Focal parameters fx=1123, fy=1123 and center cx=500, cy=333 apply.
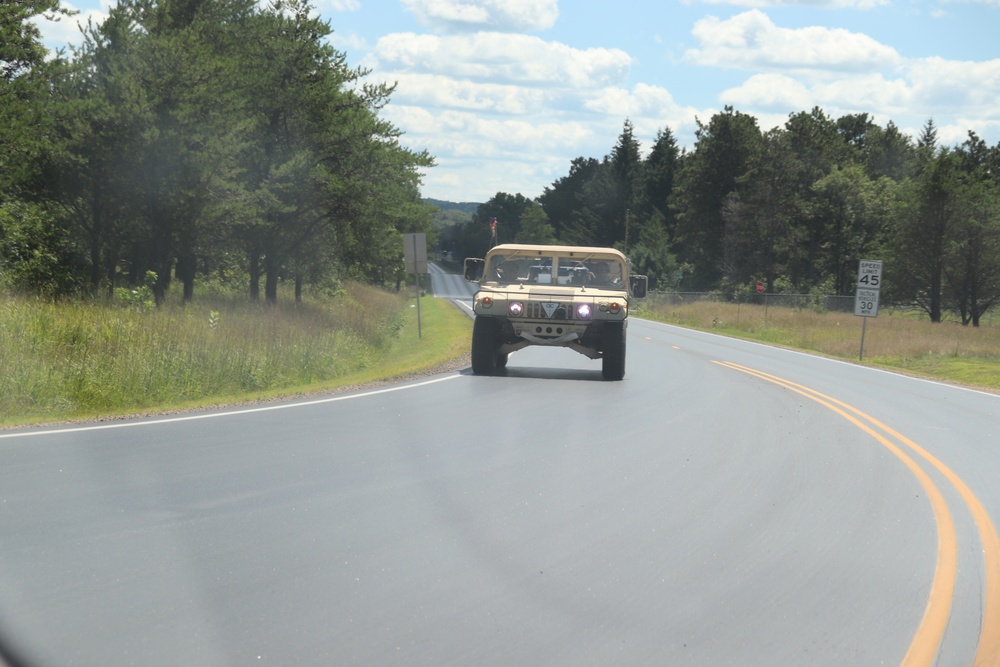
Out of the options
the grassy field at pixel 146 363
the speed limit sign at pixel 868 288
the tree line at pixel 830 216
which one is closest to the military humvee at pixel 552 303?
the grassy field at pixel 146 363

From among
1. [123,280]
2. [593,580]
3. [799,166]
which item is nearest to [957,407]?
[593,580]

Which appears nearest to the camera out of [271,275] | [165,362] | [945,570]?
[945,570]

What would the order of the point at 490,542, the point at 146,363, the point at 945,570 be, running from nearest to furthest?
the point at 945,570 < the point at 490,542 < the point at 146,363

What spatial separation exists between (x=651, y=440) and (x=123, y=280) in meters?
35.1

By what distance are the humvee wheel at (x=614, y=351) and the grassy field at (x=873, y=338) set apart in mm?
10136

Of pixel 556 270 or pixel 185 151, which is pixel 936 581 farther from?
pixel 185 151

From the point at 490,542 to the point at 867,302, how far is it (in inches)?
1110

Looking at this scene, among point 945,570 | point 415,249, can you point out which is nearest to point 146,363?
point 945,570

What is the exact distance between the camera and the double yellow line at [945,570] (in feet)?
17.4

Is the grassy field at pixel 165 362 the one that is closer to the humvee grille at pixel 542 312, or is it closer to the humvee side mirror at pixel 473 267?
the humvee side mirror at pixel 473 267

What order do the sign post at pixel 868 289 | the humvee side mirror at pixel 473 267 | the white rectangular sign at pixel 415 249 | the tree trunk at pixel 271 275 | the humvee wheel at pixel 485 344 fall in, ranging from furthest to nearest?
the tree trunk at pixel 271 275
the sign post at pixel 868 289
the white rectangular sign at pixel 415 249
the humvee side mirror at pixel 473 267
the humvee wheel at pixel 485 344

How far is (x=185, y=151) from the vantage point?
114 feet

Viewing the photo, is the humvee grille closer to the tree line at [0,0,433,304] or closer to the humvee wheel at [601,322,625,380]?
the humvee wheel at [601,322,625,380]

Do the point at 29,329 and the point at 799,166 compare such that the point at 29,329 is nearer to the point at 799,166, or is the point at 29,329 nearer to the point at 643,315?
the point at 643,315
